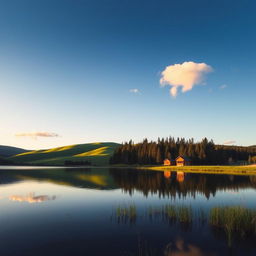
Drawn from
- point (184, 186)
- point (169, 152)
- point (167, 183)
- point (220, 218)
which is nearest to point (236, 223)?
point (220, 218)

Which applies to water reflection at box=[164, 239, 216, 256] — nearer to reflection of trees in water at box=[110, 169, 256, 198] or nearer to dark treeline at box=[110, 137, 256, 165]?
reflection of trees in water at box=[110, 169, 256, 198]

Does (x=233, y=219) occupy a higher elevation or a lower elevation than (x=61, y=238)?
higher

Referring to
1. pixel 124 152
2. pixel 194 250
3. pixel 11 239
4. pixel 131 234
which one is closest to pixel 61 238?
pixel 11 239

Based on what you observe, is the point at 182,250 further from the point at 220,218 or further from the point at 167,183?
the point at 167,183

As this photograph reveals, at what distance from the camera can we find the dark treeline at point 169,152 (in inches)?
5502

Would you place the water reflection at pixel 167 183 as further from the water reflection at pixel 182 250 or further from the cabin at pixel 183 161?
the cabin at pixel 183 161

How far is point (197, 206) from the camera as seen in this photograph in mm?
29438

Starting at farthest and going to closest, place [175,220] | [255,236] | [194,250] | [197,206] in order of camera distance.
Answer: [197,206] < [175,220] < [255,236] < [194,250]

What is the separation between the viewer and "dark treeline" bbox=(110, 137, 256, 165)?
139750mm

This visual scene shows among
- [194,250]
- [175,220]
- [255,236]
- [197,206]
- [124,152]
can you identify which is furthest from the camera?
[124,152]

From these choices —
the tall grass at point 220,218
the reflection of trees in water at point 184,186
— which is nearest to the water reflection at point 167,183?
the reflection of trees in water at point 184,186

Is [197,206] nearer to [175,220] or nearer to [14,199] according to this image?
[175,220]

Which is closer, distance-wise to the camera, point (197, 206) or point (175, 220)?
point (175, 220)

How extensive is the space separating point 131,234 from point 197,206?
47.1 ft
